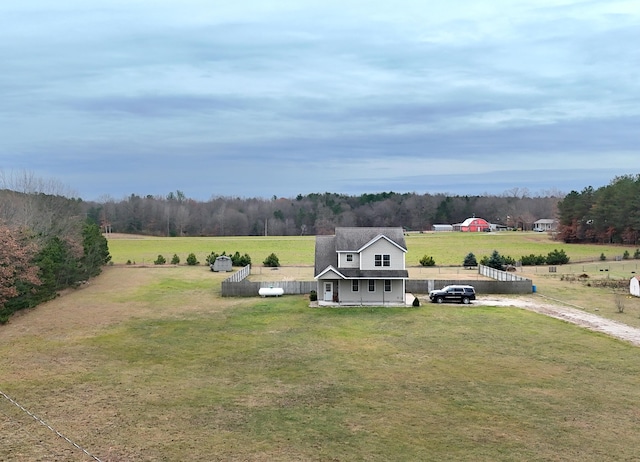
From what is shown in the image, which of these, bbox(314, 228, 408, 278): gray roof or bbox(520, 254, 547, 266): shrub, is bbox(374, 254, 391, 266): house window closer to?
bbox(314, 228, 408, 278): gray roof

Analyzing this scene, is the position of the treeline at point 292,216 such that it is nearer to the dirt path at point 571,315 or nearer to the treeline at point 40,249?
the treeline at point 40,249

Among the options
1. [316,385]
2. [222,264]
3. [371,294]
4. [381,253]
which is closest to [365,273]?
[371,294]

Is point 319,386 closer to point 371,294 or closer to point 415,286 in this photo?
point 371,294

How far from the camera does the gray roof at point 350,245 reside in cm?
4294

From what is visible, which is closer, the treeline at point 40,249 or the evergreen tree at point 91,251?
the treeline at point 40,249

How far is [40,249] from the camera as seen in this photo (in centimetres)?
4619

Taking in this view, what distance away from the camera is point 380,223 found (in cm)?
18238

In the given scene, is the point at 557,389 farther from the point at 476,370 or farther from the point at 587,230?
the point at 587,230

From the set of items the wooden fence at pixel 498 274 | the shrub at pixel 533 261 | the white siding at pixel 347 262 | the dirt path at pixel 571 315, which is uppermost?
the white siding at pixel 347 262

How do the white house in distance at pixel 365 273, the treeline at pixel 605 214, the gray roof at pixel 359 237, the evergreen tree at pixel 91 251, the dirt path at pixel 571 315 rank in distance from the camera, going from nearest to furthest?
1. the dirt path at pixel 571 315
2. the white house in distance at pixel 365 273
3. the gray roof at pixel 359 237
4. the evergreen tree at pixel 91 251
5. the treeline at pixel 605 214

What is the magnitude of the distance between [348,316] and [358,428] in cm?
2015

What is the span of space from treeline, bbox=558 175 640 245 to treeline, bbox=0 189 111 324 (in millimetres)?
83448

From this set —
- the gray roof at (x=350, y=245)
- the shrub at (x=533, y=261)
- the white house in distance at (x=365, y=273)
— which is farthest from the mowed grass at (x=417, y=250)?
the white house in distance at (x=365, y=273)

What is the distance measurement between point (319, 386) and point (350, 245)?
2148 centimetres
